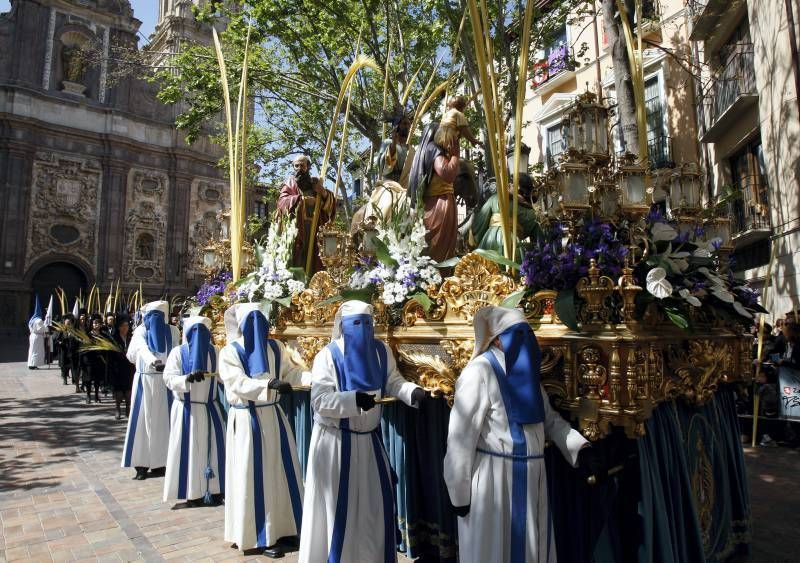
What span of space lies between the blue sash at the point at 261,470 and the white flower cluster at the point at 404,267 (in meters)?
1.21

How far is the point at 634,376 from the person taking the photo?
3000 mm

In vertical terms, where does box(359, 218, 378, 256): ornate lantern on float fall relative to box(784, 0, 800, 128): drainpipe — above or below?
below

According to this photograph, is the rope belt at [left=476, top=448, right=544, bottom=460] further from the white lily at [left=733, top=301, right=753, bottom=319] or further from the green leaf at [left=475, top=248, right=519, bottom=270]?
the white lily at [left=733, top=301, right=753, bottom=319]

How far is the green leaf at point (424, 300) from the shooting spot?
160 inches

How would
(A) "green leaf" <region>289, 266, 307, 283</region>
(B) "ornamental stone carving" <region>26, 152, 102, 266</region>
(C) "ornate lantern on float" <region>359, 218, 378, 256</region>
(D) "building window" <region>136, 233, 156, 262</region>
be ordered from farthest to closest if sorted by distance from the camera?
1. (D) "building window" <region>136, 233, 156, 262</region>
2. (B) "ornamental stone carving" <region>26, 152, 102, 266</region>
3. (A) "green leaf" <region>289, 266, 307, 283</region>
4. (C) "ornate lantern on float" <region>359, 218, 378, 256</region>

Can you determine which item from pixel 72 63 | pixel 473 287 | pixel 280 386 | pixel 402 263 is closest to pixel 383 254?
pixel 402 263

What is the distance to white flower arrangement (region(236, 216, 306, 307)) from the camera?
5770 mm

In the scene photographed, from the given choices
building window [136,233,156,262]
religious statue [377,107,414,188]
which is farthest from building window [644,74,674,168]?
building window [136,233,156,262]

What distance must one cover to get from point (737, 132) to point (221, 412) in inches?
522

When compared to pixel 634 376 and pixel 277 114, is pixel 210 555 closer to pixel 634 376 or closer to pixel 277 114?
pixel 634 376

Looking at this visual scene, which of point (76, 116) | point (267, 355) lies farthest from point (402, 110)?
point (76, 116)

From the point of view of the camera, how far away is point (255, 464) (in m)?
4.45

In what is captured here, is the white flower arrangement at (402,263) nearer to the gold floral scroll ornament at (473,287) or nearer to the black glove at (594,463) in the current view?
the gold floral scroll ornament at (473,287)

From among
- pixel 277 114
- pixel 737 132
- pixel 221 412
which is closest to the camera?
pixel 221 412
